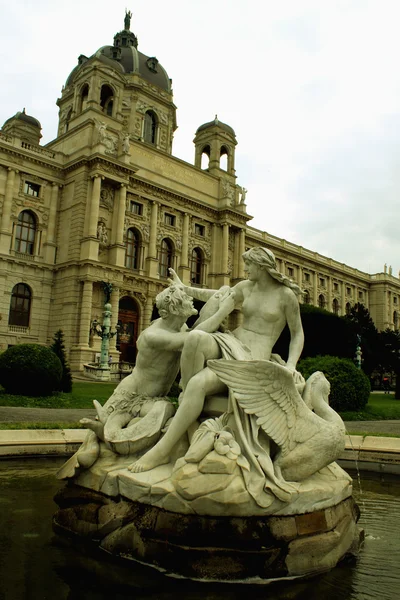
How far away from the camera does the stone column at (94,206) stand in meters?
30.0

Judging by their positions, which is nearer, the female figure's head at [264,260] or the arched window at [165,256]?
the female figure's head at [264,260]

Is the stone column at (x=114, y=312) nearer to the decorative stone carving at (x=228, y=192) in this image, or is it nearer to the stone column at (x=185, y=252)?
the stone column at (x=185, y=252)

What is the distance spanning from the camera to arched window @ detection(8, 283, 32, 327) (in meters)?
29.4

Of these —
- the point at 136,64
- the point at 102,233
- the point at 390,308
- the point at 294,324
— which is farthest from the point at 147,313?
the point at 390,308

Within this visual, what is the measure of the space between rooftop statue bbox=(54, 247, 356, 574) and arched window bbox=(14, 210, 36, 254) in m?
29.0

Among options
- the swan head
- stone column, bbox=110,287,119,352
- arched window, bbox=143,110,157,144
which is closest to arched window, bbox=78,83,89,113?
arched window, bbox=143,110,157,144

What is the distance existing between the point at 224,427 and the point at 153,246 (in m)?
32.2

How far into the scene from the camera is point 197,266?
3919 cm

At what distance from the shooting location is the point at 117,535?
3.09 meters

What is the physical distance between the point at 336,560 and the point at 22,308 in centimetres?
2933

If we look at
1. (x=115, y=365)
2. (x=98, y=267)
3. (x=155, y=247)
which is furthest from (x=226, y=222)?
(x=115, y=365)

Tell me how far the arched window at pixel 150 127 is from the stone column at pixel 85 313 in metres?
18.7

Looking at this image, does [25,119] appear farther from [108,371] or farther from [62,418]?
[62,418]

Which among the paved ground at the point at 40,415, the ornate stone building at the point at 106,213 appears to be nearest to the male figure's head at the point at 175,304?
the paved ground at the point at 40,415
